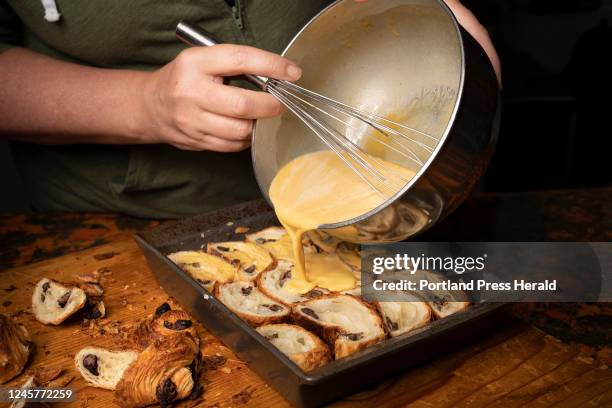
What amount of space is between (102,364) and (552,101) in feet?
7.12

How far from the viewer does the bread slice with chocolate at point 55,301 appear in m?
1.11

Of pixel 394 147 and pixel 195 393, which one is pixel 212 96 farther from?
pixel 195 393

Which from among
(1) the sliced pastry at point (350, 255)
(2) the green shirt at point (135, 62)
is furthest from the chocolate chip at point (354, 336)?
(2) the green shirt at point (135, 62)

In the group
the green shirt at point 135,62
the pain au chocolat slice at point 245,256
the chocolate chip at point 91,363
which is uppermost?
the green shirt at point 135,62

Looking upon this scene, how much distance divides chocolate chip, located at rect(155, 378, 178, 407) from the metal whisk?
429 mm

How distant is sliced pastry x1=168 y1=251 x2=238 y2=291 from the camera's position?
1214 mm

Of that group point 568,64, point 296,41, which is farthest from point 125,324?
Answer: point 568,64

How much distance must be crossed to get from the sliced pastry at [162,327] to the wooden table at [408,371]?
0.18 feet

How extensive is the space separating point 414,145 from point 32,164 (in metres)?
0.99

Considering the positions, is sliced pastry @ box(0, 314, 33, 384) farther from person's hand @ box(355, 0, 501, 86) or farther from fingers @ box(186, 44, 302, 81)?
person's hand @ box(355, 0, 501, 86)

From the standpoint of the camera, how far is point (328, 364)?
0.89 m

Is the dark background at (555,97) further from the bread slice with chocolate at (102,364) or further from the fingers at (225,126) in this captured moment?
the bread slice with chocolate at (102,364)

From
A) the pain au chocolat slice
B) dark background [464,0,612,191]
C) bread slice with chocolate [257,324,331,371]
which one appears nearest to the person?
the pain au chocolat slice

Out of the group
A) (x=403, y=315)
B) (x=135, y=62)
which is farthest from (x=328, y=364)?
(x=135, y=62)
